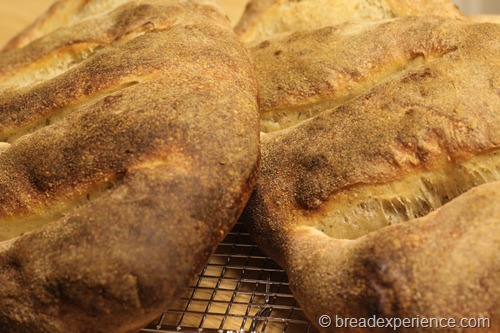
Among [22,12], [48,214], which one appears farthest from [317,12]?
[22,12]

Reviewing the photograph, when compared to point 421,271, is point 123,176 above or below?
above

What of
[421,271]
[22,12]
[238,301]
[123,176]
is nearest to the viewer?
[421,271]

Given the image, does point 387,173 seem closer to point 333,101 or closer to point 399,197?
point 399,197

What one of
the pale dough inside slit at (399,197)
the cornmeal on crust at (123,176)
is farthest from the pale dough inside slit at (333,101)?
the pale dough inside slit at (399,197)

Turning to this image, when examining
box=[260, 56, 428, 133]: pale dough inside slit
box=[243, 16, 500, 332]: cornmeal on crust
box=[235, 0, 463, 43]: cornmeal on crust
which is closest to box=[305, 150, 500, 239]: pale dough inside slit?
box=[243, 16, 500, 332]: cornmeal on crust

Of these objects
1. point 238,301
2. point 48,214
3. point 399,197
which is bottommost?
point 238,301

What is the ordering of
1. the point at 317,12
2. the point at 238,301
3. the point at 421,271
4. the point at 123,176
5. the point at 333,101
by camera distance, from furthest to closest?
the point at 317,12 < the point at 333,101 < the point at 238,301 < the point at 123,176 < the point at 421,271

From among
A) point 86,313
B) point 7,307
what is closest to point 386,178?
point 86,313

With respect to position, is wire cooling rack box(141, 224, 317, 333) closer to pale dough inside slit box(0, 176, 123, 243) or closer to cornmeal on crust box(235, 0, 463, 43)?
pale dough inside slit box(0, 176, 123, 243)

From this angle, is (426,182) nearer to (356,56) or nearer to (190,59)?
(356,56)
